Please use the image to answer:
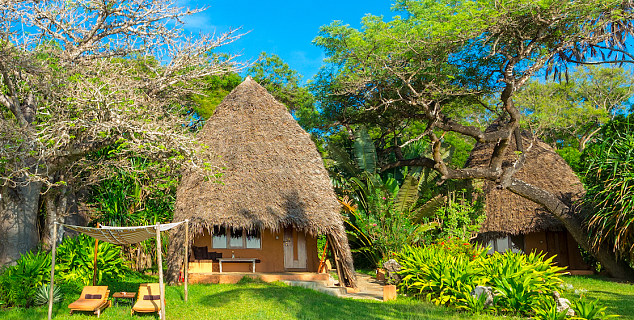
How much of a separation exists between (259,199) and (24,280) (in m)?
5.29

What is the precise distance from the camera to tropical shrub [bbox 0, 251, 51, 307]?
854 centimetres

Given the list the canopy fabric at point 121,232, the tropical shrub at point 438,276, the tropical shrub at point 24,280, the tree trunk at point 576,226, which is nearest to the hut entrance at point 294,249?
the tropical shrub at point 438,276

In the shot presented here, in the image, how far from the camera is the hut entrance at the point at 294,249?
1387 centimetres

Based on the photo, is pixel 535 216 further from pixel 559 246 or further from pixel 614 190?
pixel 614 190

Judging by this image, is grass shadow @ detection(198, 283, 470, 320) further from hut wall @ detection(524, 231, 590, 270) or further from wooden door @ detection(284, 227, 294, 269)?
hut wall @ detection(524, 231, 590, 270)

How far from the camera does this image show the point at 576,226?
1355 centimetres

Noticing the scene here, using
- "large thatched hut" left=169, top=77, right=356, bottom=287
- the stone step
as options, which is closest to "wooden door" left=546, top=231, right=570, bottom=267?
"large thatched hut" left=169, top=77, right=356, bottom=287

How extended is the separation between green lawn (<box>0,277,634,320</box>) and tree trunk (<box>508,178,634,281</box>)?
7.99 feet

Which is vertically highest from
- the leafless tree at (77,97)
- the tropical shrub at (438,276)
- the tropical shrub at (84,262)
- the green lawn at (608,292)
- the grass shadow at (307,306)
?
the leafless tree at (77,97)

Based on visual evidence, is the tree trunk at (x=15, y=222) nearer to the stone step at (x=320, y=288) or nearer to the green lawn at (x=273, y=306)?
the green lawn at (x=273, y=306)

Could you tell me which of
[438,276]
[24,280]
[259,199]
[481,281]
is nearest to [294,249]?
[259,199]

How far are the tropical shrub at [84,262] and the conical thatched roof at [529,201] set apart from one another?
38.6 feet

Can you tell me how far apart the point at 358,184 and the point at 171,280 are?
23.2 ft

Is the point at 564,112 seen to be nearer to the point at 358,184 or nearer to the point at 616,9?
the point at 616,9
